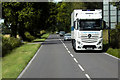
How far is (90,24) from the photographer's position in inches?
838

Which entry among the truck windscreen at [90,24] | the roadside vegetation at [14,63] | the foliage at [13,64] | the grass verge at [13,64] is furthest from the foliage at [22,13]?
the foliage at [13,64]

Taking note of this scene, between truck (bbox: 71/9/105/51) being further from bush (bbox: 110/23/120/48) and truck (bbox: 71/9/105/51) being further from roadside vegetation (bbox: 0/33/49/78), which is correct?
roadside vegetation (bbox: 0/33/49/78)

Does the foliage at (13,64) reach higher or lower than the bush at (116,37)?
lower

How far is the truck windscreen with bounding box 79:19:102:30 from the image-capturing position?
21125mm

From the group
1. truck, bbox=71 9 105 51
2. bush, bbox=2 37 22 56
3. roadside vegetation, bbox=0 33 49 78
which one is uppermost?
truck, bbox=71 9 105 51

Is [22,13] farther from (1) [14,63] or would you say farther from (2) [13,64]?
(2) [13,64]

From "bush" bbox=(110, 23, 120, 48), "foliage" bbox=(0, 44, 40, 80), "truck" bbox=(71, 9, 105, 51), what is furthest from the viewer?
"bush" bbox=(110, 23, 120, 48)

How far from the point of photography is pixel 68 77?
10500 millimetres

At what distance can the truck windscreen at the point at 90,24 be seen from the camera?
69.3 feet

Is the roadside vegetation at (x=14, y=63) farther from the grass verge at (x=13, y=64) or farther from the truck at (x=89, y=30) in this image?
the truck at (x=89, y=30)

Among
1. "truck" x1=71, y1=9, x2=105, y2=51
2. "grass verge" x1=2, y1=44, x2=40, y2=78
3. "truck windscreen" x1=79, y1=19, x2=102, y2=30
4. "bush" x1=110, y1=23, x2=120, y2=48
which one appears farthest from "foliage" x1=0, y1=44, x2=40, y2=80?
"bush" x1=110, y1=23, x2=120, y2=48

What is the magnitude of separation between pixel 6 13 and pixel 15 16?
5.06ft

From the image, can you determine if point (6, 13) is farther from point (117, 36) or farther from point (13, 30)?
point (117, 36)

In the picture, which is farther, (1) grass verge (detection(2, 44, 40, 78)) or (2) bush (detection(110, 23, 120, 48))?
(2) bush (detection(110, 23, 120, 48))
